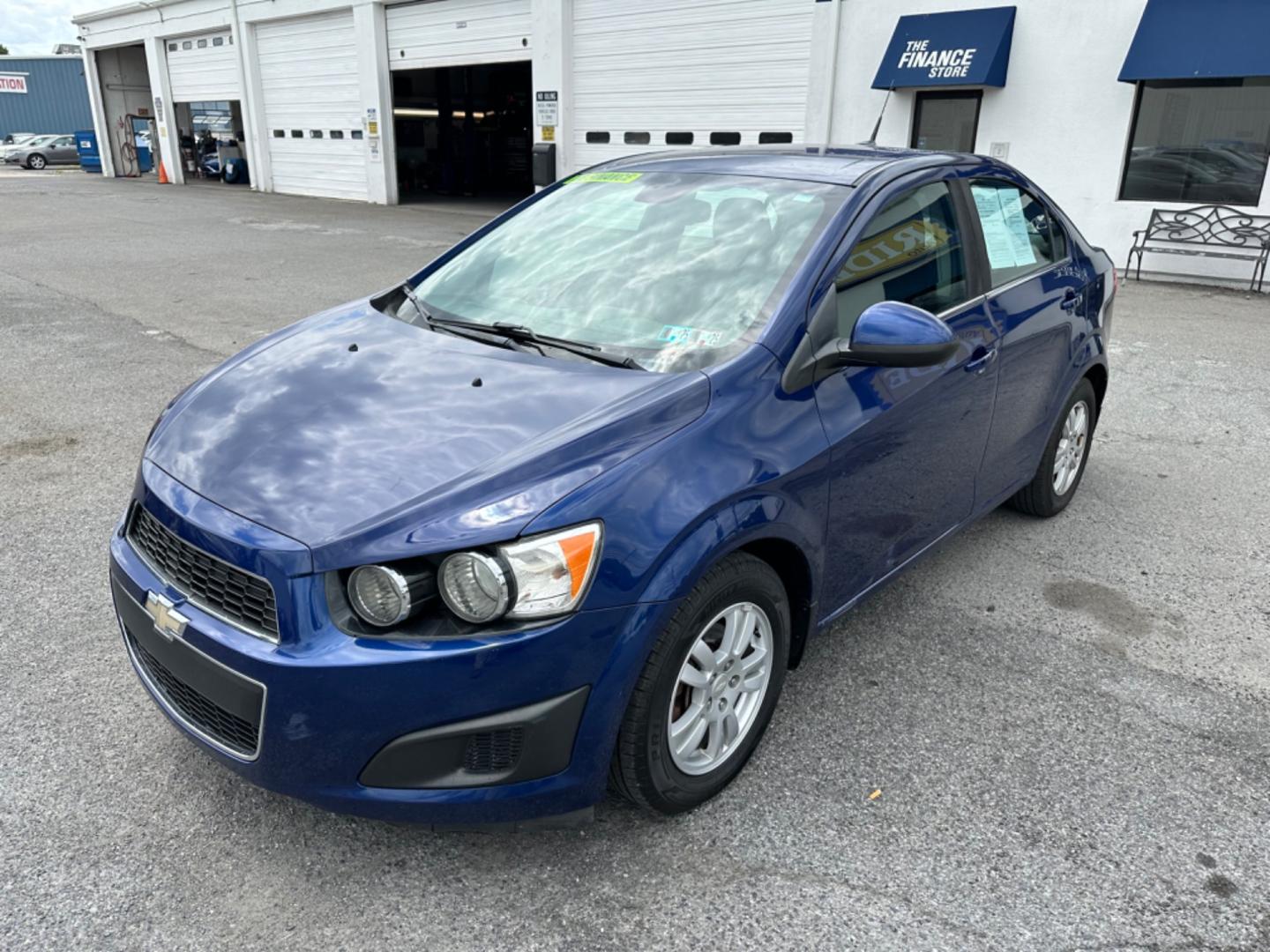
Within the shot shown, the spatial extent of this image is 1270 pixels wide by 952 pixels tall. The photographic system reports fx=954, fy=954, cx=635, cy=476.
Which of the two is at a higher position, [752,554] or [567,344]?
[567,344]

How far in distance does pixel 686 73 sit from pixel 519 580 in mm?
15817

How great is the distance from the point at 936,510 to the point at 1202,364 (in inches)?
226

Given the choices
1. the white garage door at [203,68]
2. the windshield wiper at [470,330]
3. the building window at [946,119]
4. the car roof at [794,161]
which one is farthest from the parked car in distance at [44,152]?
the windshield wiper at [470,330]

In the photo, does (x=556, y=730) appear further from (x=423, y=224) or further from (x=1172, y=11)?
(x=423, y=224)

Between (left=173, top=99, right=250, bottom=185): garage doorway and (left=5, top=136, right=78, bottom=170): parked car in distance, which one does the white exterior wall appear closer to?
(left=173, top=99, right=250, bottom=185): garage doorway

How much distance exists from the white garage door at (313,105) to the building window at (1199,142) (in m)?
16.7

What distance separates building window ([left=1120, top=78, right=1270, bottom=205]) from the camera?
11383mm

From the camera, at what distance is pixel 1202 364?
771 centimetres

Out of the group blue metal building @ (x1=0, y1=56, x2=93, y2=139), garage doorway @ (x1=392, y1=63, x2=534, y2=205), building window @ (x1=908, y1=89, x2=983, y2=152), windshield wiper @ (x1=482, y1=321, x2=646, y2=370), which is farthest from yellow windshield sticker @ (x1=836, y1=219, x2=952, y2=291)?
blue metal building @ (x1=0, y1=56, x2=93, y2=139)

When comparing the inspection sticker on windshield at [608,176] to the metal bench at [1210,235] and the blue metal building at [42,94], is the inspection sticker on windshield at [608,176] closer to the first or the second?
the metal bench at [1210,235]

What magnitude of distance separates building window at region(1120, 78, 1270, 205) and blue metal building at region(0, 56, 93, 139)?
48.9 metres

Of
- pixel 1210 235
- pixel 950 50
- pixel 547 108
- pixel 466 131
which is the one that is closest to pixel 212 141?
pixel 466 131

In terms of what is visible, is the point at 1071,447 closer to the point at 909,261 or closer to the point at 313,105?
the point at 909,261

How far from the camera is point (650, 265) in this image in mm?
3023
